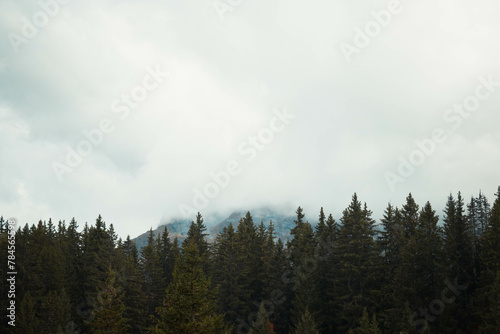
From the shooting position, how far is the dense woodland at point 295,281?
3303cm

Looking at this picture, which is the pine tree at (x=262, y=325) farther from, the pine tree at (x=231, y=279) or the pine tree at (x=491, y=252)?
the pine tree at (x=491, y=252)

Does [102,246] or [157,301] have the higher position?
[102,246]

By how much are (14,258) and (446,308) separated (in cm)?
6473

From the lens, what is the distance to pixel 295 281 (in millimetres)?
51906

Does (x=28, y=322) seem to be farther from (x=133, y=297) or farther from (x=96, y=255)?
(x=133, y=297)

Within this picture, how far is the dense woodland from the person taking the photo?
108ft

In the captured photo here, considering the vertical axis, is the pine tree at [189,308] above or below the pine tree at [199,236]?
below

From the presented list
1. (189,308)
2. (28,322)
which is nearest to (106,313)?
(189,308)

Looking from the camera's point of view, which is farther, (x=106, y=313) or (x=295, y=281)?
(x=295, y=281)

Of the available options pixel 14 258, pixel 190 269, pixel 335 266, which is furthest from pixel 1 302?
pixel 335 266

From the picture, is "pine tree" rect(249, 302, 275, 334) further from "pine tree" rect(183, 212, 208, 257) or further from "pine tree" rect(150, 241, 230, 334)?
"pine tree" rect(183, 212, 208, 257)

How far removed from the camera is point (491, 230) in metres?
34.4

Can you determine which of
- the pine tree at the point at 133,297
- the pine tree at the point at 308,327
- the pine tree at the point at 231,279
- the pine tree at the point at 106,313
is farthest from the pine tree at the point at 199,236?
the pine tree at the point at 308,327

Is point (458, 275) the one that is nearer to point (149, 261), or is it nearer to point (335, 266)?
point (335, 266)
